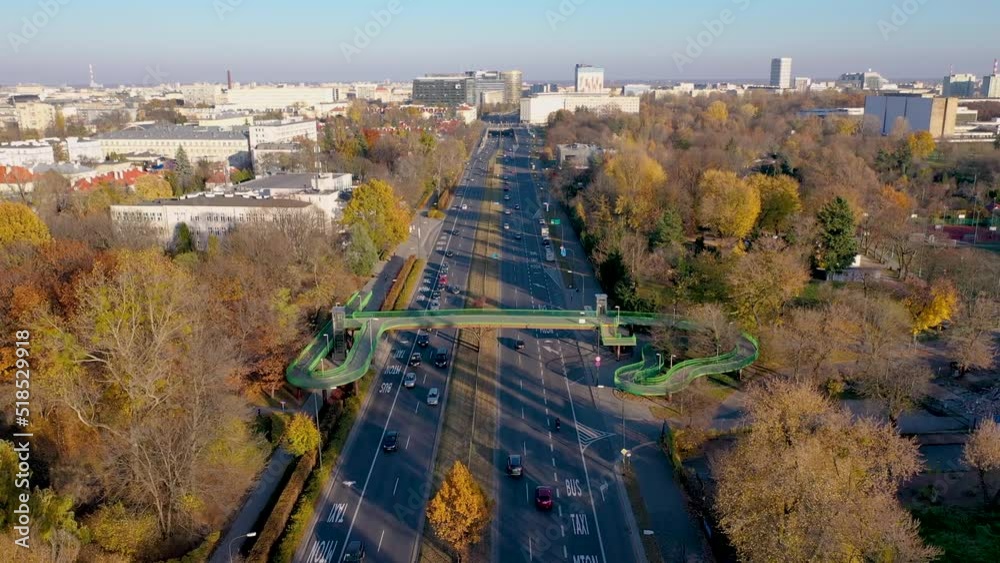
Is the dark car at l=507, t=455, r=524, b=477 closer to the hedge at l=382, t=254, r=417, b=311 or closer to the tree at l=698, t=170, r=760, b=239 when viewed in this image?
the hedge at l=382, t=254, r=417, b=311

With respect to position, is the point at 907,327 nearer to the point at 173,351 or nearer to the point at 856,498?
the point at 856,498

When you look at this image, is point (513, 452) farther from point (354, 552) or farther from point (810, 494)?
point (810, 494)

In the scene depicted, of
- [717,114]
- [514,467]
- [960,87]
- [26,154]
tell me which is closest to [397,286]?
[514,467]

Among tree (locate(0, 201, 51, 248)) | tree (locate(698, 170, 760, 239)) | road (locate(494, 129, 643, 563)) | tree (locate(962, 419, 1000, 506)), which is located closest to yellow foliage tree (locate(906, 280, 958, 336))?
tree (locate(962, 419, 1000, 506))

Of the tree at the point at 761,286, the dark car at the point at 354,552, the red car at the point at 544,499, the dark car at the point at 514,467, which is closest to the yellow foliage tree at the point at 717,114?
the tree at the point at 761,286

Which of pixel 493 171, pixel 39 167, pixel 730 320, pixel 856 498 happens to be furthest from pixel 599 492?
pixel 493 171

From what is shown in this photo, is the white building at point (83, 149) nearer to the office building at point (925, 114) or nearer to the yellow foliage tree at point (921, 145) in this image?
the yellow foliage tree at point (921, 145)
